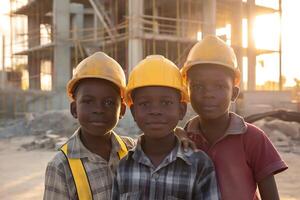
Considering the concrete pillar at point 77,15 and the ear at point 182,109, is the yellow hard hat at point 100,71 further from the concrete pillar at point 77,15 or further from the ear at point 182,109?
the concrete pillar at point 77,15

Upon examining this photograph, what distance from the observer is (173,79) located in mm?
1907

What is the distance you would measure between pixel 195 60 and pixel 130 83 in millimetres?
328

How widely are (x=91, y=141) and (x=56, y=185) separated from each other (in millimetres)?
295

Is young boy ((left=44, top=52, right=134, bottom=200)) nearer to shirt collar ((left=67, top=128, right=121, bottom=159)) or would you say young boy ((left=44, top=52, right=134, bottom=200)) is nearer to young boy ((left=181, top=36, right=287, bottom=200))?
shirt collar ((left=67, top=128, right=121, bottom=159))

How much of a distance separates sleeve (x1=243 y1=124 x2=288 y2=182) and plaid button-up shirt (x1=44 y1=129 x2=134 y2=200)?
2.13ft

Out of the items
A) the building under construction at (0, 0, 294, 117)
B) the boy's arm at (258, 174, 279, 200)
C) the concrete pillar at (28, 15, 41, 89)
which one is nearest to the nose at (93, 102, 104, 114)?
the boy's arm at (258, 174, 279, 200)

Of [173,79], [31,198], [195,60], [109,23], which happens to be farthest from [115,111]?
[109,23]

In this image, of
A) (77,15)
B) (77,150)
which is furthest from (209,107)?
(77,15)

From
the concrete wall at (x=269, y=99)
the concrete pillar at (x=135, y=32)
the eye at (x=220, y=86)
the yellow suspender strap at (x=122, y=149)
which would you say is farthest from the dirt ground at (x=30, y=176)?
the concrete wall at (x=269, y=99)

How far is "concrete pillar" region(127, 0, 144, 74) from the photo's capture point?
61.3 ft

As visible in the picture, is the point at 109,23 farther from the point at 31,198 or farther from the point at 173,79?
the point at 173,79

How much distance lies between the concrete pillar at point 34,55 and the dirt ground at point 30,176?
60.7 ft

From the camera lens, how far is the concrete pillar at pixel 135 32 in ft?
61.3

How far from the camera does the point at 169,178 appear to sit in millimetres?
1832
